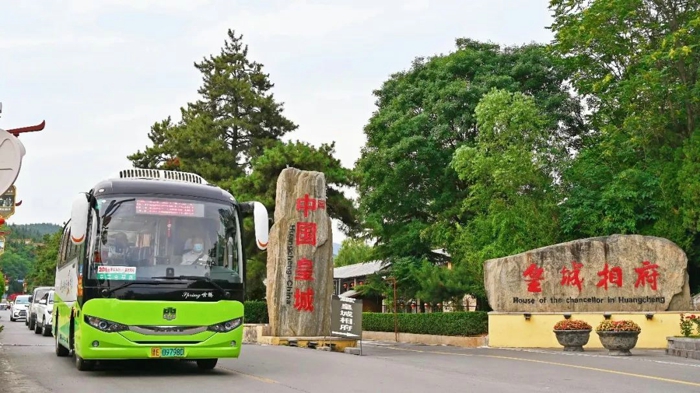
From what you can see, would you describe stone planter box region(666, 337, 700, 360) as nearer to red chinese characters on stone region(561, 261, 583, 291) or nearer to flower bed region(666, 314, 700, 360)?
flower bed region(666, 314, 700, 360)

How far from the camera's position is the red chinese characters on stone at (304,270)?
26.4 m

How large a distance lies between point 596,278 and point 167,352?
17499mm

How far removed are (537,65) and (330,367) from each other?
24469mm

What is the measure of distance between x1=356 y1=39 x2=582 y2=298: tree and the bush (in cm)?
198

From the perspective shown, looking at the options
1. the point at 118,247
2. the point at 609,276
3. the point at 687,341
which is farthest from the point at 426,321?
the point at 118,247

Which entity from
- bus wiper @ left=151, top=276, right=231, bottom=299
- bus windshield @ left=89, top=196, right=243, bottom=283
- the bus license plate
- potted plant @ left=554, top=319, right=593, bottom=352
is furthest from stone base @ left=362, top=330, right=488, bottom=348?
the bus license plate

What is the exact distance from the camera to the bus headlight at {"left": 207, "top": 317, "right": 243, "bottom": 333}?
13.4 metres

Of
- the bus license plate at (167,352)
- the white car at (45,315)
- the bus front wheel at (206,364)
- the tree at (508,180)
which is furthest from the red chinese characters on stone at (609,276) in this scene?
the white car at (45,315)

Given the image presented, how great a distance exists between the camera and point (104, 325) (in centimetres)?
1291

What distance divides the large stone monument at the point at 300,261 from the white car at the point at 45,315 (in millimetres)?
7734

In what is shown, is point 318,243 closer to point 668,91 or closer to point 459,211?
point 459,211

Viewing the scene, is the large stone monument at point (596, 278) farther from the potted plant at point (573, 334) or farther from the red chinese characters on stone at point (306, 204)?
the red chinese characters on stone at point (306, 204)

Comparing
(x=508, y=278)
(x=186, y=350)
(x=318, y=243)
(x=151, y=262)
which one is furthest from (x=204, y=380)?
(x=508, y=278)

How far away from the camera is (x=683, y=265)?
26344mm
